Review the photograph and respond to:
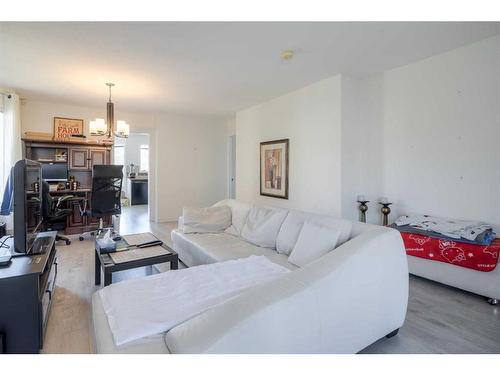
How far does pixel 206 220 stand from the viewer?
338cm

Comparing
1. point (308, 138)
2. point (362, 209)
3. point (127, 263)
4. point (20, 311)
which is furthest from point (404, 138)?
point (20, 311)

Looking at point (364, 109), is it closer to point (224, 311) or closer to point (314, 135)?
point (314, 135)

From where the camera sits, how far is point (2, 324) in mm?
1547

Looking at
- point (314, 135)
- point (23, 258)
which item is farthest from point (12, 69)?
point (314, 135)

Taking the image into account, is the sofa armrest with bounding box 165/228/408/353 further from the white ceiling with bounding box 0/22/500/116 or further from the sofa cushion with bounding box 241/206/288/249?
the white ceiling with bounding box 0/22/500/116

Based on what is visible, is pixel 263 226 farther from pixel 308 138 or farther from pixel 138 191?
pixel 138 191

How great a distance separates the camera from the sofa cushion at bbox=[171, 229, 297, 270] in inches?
97.4

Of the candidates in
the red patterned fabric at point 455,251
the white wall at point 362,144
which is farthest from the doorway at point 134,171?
the red patterned fabric at point 455,251

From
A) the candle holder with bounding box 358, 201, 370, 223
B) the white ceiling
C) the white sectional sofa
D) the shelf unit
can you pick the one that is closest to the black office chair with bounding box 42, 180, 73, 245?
the shelf unit

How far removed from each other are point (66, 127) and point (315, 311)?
5.79m

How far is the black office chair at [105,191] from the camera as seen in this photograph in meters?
4.29

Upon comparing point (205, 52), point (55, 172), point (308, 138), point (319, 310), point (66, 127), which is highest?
point (205, 52)

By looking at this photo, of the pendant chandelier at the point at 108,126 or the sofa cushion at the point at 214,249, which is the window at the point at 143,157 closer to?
the pendant chandelier at the point at 108,126

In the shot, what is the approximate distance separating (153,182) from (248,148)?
2408 mm
